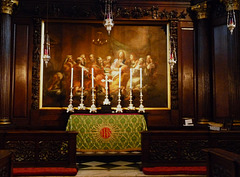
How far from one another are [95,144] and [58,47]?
13.6ft

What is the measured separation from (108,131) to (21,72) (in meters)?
4.09

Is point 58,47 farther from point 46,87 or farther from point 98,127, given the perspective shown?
point 98,127

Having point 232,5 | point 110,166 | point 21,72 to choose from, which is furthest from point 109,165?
point 232,5

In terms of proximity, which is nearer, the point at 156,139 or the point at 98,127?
the point at 156,139

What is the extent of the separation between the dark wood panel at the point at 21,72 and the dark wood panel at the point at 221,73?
632cm

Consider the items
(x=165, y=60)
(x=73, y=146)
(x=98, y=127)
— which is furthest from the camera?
(x=165, y=60)

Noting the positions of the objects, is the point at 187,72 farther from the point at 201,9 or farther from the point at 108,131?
the point at 108,131

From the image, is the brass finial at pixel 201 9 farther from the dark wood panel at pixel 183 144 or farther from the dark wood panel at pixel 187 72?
the dark wood panel at pixel 183 144

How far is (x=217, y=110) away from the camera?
30.7 ft

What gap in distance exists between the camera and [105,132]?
284 inches

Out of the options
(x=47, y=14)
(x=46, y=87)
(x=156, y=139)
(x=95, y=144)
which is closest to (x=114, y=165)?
(x=95, y=144)

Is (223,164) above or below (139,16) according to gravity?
below

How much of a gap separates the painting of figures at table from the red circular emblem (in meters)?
2.40

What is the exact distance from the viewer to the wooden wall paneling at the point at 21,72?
Answer: 939 centimetres
